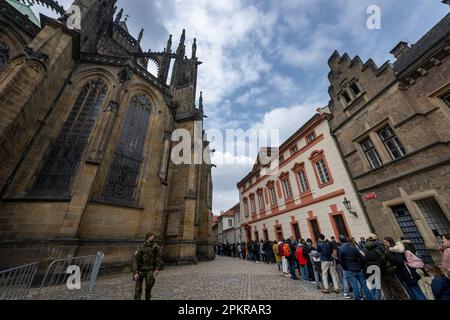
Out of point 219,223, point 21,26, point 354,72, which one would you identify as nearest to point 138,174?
point 21,26

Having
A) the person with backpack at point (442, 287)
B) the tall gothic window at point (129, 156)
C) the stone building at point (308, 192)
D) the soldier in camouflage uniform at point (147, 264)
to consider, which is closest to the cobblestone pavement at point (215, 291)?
the soldier in camouflage uniform at point (147, 264)

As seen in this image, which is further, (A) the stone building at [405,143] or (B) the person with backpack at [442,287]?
(A) the stone building at [405,143]

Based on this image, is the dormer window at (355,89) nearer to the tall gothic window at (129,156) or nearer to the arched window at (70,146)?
the tall gothic window at (129,156)

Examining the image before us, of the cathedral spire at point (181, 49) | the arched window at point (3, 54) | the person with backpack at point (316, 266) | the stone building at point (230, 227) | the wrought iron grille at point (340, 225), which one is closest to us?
the person with backpack at point (316, 266)

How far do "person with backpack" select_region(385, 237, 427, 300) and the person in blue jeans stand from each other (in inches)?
31.5

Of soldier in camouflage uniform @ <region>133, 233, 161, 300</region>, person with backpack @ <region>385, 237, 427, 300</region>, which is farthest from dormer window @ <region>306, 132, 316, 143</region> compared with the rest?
soldier in camouflage uniform @ <region>133, 233, 161, 300</region>

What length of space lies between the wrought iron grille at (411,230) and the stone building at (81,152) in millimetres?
11419

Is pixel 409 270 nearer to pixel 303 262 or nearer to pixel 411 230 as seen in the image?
pixel 303 262

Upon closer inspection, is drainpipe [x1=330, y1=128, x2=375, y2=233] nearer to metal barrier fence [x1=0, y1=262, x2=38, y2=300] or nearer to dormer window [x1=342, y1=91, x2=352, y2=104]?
dormer window [x1=342, y1=91, x2=352, y2=104]

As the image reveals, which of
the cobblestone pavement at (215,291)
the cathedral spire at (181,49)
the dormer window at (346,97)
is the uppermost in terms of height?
the cathedral spire at (181,49)

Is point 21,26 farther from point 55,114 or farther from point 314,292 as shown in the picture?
point 314,292

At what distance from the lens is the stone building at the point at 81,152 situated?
7.58 meters

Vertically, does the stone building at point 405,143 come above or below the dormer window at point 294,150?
below

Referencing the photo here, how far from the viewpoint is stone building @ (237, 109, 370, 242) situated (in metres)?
11.1
